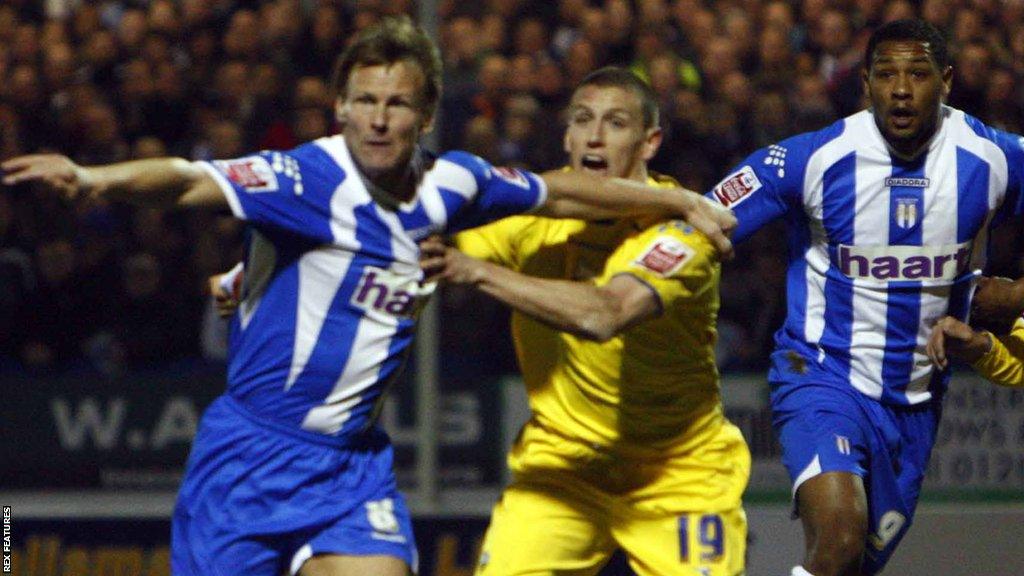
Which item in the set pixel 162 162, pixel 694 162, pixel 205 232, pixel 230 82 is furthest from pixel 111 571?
pixel 162 162

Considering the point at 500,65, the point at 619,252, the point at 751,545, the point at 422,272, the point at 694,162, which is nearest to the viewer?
the point at 422,272

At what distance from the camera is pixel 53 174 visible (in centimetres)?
319

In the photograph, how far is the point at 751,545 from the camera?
6461 mm

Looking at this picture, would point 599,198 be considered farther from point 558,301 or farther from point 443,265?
point 443,265

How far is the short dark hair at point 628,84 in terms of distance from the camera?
4379 mm

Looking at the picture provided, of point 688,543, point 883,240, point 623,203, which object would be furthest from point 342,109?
point 883,240

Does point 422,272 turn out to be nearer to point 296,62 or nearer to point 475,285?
point 475,285

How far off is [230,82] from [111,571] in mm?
2459

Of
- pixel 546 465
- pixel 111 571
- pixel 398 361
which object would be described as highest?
pixel 398 361

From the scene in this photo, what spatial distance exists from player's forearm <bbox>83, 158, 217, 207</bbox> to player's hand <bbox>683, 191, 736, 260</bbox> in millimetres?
1274

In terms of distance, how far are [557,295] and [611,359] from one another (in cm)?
53

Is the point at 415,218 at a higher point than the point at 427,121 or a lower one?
lower

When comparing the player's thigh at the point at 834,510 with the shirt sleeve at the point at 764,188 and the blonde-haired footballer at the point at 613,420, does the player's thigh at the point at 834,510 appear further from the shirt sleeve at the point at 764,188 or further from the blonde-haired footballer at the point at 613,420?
the shirt sleeve at the point at 764,188

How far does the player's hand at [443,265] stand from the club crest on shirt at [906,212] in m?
1.61
